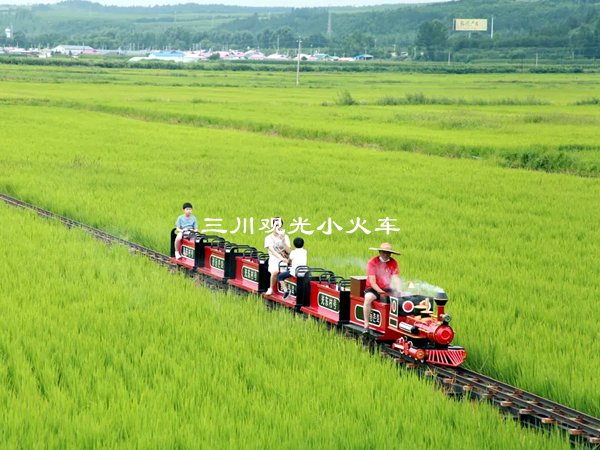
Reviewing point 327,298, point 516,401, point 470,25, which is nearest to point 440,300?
point 516,401

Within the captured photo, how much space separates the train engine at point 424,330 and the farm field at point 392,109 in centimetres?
2043

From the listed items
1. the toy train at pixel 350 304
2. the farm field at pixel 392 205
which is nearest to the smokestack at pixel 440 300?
the toy train at pixel 350 304

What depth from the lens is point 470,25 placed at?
172625 millimetres

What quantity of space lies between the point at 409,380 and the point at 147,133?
32.0 m

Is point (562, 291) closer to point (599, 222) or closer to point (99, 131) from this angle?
point (599, 222)

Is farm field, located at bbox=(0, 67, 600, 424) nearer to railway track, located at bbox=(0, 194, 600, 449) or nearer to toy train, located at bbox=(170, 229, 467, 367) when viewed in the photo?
railway track, located at bbox=(0, 194, 600, 449)

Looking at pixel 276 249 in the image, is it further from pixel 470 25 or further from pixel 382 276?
pixel 470 25

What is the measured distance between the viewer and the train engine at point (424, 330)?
8695 millimetres

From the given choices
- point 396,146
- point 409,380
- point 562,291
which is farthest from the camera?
point 396,146

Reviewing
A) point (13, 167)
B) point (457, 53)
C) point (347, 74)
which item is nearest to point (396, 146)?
point (13, 167)

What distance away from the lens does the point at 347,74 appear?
110875 millimetres

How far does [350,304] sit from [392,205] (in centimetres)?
987

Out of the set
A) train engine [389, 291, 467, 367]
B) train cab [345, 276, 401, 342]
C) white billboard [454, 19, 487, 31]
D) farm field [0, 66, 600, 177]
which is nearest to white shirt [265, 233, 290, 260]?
train cab [345, 276, 401, 342]

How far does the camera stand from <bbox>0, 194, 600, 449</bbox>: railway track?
7129mm
